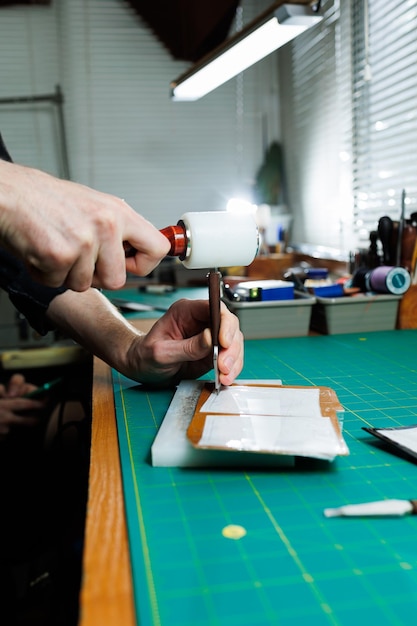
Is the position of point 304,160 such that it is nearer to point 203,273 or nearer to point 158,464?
point 203,273

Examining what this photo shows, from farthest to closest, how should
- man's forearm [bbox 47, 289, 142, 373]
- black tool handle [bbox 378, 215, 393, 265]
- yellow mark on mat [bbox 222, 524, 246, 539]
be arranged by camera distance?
black tool handle [bbox 378, 215, 393, 265]
man's forearm [bbox 47, 289, 142, 373]
yellow mark on mat [bbox 222, 524, 246, 539]

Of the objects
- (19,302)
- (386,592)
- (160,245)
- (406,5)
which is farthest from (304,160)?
(386,592)

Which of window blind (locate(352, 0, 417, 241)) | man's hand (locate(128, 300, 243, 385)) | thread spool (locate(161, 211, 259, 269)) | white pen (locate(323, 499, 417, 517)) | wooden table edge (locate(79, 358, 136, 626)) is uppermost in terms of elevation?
window blind (locate(352, 0, 417, 241))

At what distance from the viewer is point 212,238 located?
0.93 m

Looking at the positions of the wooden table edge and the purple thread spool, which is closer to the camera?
the wooden table edge

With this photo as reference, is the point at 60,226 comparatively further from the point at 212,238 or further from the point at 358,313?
the point at 358,313

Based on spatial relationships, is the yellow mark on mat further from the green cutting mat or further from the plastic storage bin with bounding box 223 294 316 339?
the plastic storage bin with bounding box 223 294 316 339

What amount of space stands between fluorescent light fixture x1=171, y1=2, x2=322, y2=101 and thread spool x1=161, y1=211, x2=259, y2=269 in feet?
3.22

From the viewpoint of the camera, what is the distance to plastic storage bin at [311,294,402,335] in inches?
70.1

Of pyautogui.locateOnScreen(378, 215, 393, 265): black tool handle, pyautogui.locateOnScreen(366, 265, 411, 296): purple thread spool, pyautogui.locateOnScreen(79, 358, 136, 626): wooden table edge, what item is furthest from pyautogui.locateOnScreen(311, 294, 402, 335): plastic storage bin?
pyautogui.locateOnScreen(79, 358, 136, 626): wooden table edge

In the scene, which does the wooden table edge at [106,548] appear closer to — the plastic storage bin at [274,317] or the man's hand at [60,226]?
the man's hand at [60,226]

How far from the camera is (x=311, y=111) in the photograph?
11.6 ft

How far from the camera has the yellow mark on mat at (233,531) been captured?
63cm

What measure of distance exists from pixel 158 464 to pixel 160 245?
31 centimetres
